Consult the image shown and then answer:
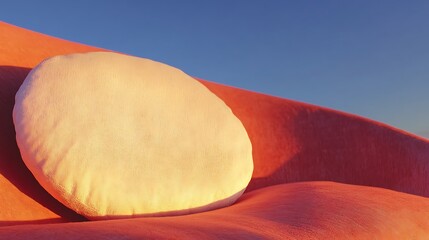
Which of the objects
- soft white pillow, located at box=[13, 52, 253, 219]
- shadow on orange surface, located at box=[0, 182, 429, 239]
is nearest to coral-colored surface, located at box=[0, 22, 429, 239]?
shadow on orange surface, located at box=[0, 182, 429, 239]

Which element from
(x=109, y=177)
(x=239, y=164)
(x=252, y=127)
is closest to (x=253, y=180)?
(x=252, y=127)

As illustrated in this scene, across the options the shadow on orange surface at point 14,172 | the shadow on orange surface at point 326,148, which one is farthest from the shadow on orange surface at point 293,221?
the shadow on orange surface at point 326,148

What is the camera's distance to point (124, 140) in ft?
4.55

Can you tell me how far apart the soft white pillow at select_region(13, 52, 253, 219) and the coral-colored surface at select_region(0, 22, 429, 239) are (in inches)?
4.7

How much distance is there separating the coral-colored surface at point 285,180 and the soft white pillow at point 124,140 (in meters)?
0.12

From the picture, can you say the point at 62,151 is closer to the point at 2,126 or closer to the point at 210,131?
the point at 2,126

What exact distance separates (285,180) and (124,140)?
1036mm

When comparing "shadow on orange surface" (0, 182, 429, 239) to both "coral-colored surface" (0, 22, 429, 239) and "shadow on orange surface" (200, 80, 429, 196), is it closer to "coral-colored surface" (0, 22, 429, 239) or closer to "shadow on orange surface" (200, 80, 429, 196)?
"coral-colored surface" (0, 22, 429, 239)

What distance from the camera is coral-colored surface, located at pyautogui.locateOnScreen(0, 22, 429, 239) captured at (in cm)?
93

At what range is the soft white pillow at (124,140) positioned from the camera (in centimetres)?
126

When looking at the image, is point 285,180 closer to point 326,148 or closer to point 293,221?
point 326,148

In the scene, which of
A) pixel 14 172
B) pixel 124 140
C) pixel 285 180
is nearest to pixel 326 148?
pixel 285 180

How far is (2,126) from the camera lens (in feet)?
4.73

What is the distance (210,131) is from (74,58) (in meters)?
0.53
